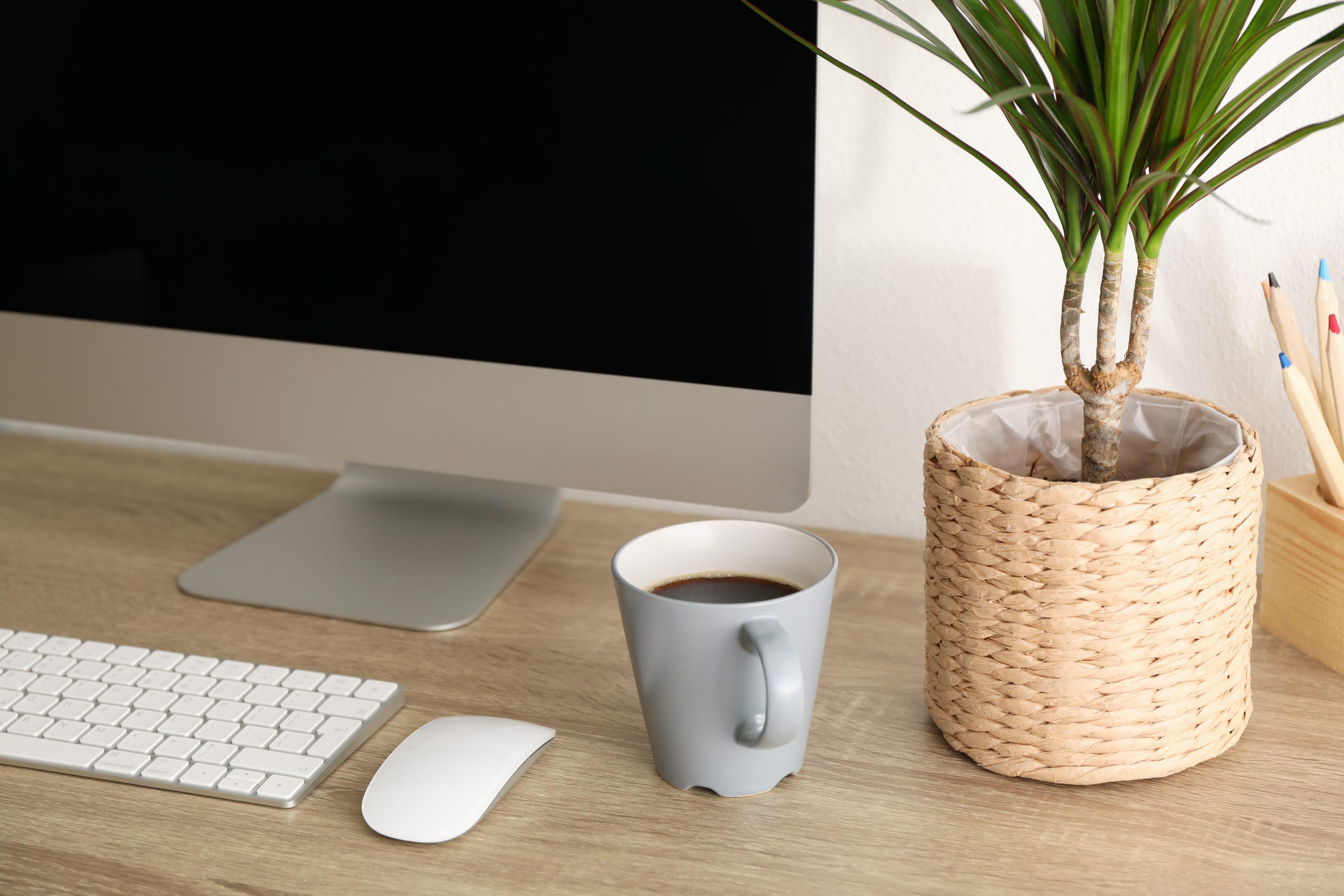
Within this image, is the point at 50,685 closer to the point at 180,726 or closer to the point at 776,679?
the point at 180,726

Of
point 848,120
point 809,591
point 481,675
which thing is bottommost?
point 481,675

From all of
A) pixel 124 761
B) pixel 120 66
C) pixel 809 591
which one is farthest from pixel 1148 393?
pixel 120 66

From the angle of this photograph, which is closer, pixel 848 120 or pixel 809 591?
pixel 809 591

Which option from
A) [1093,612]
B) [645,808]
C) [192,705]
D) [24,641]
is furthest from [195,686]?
[1093,612]

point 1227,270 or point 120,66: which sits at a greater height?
point 120,66

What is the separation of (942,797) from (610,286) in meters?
0.32

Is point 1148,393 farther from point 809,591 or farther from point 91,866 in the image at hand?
point 91,866

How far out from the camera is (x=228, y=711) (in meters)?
0.60

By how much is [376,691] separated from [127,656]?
152 mm

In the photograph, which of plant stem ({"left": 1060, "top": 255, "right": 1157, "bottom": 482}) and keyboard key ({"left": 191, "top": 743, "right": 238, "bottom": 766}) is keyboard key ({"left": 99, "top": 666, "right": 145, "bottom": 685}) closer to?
keyboard key ({"left": 191, "top": 743, "right": 238, "bottom": 766})

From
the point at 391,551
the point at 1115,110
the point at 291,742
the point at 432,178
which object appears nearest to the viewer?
the point at 1115,110

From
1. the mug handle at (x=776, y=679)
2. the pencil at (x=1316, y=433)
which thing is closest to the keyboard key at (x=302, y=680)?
the mug handle at (x=776, y=679)

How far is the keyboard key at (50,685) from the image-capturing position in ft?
2.02

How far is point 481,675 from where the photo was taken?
66 centimetres
